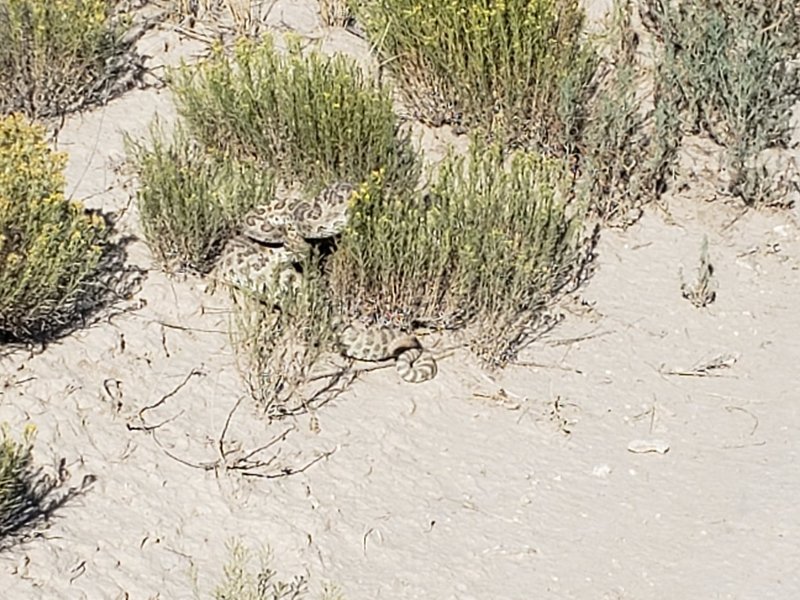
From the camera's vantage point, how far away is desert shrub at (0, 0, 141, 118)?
827 centimetres

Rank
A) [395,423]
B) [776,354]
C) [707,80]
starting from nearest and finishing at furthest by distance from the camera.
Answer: [395,423] → [776,354] → [707,80]

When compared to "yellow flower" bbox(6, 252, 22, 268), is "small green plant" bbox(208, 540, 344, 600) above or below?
below

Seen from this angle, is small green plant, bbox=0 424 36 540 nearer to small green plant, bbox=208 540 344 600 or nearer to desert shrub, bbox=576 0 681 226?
small green plant, bbox=208 540 344 600

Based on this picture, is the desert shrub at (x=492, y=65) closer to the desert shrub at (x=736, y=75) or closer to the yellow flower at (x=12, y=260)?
the desert shrub at (x=736, y=75)

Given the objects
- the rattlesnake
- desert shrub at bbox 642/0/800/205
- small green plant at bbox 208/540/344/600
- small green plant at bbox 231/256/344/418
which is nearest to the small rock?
the rattlesnake

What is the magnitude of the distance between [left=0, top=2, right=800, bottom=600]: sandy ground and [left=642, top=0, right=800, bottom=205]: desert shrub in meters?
1.31

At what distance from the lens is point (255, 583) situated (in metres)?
5.76

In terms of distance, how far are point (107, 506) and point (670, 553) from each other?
2.71 m

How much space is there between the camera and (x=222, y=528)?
6.13 metres

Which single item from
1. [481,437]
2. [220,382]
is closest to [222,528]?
[220,382]

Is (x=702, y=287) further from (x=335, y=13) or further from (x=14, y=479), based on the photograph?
(x=14, y=479)

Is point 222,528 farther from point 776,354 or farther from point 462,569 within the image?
point 776,354

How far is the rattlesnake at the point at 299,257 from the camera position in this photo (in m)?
7.25

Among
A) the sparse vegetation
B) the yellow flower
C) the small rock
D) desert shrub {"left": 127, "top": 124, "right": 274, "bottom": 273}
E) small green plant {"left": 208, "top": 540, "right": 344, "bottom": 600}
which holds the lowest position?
the small rock
